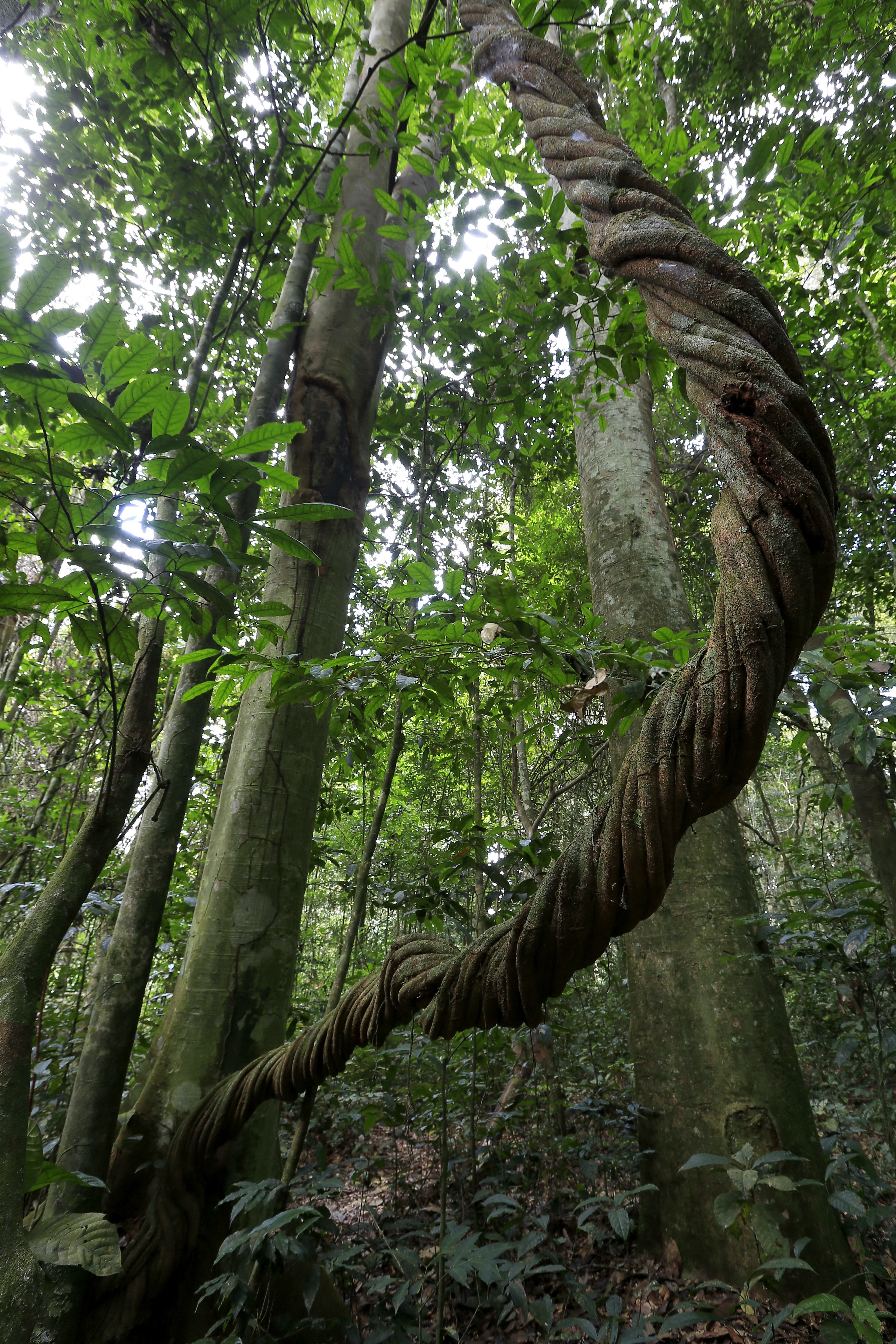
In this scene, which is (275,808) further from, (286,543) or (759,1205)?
(759,1205)

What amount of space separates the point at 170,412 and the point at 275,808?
3.80 feet

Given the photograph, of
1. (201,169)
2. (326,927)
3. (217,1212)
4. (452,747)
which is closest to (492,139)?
(201,169)

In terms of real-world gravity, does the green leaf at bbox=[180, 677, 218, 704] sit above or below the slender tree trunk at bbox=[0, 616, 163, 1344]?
above

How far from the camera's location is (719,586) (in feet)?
1.97

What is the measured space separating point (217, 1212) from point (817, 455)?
1856 mm

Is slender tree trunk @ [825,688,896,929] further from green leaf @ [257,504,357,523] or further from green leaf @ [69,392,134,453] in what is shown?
green leaf @ [69,392,134,453]

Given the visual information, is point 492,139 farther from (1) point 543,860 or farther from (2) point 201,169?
(1) point 543,860

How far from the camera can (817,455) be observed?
0.53 metres

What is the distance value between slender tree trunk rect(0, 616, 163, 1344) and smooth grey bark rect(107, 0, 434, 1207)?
24cm

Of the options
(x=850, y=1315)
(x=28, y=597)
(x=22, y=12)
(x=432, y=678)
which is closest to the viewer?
(x=28, y=597)

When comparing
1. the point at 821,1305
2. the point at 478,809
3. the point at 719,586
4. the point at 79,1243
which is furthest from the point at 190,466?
the point at 478,809

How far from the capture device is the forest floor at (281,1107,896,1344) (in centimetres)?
132

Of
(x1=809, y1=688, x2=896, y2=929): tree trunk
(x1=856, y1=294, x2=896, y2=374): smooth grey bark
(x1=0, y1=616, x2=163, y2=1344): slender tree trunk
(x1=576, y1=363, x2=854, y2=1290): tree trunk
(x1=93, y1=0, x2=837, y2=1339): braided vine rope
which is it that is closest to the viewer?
(x1=93, y1=0, x2=837, y2=1339): braided vine rope

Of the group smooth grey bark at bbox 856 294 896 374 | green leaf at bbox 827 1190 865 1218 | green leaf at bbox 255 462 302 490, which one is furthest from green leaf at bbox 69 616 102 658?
smooth grey bark at bbox 856 294 896 374
